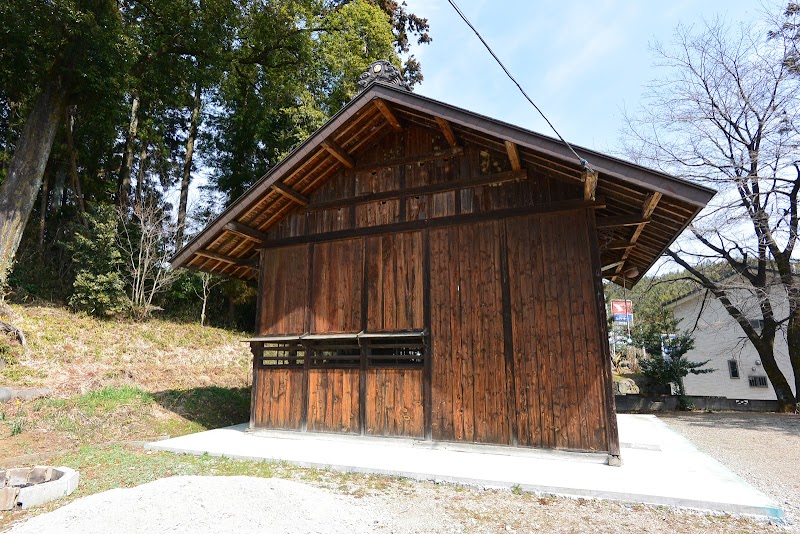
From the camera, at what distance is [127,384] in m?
11.1

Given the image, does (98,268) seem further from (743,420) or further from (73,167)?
(743,420)

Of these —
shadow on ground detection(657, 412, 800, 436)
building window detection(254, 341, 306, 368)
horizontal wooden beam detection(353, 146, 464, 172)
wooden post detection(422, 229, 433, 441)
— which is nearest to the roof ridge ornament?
horizontal wooden beam detection(353, 146, 464, 172)

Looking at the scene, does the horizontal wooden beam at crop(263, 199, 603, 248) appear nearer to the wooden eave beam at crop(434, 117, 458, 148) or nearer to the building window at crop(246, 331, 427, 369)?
the wooden eave beam at crop(434, 117, 458, 148)

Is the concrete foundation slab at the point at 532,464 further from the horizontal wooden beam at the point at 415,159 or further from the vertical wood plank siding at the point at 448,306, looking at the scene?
the horizontal wooden beam at the point at 415,159

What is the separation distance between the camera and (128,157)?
19391mm

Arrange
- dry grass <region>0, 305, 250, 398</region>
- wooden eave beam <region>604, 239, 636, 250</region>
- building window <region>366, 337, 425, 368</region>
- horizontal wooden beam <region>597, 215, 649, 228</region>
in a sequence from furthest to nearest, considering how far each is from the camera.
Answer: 1. dry grass <region>0, 305, 250, 398</region>
2. wooden eave beam <region>604, 239, 636, 250</region>
3. building window <region>366, 337, 425, 368</region>
4. horizontal wooden beam <region>597, 215, 649, 228</region>

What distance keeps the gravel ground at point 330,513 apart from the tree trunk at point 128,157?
1753cm

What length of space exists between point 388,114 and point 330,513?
669cm

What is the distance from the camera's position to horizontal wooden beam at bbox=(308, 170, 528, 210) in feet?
24.6

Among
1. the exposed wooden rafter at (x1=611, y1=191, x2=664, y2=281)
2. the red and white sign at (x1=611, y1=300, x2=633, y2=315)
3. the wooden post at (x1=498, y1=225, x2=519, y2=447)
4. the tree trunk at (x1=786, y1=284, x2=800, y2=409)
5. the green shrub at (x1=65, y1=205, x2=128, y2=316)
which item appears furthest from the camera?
the red and white sign at (x1=611, y1=300, x2=633, y2=315)

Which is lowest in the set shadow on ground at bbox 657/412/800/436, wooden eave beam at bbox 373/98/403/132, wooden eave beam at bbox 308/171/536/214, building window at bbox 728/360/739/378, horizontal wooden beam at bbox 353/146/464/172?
shadow on ground at bbox 657/412/800/436

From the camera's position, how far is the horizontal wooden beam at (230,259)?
9067 mm

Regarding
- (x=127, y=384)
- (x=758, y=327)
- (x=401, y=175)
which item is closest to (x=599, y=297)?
(x=401, y=175)

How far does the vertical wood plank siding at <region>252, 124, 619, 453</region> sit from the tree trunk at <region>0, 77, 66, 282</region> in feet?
32.0
